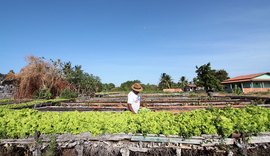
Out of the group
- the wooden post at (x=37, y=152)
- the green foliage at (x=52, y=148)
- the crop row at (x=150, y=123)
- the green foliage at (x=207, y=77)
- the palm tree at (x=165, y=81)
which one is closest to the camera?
the crop row at (x=150, y=123)

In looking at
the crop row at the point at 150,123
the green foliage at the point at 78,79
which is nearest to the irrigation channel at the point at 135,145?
the crop row at the point at 150,123

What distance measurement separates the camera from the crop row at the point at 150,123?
15.5 ft

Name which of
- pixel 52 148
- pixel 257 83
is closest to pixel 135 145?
pixel 52 148

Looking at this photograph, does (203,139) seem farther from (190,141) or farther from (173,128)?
(173,128)

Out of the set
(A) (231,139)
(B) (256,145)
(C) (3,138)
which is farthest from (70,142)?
(B) (256,145)

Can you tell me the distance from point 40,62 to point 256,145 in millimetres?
29906

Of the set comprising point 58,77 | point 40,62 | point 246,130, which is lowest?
point 246,130

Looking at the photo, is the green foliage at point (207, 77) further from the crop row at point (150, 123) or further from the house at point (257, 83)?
the crop row at point (150, 123)

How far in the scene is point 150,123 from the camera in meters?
4.93

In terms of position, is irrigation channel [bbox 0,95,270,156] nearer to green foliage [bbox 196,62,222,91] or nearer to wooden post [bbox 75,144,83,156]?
wooden post [bbox 75,144,83,156]

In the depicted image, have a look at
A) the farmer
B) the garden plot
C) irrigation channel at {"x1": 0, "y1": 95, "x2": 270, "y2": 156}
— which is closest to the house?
the garden plot

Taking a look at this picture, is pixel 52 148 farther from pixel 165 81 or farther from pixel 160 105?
pixel 165 81

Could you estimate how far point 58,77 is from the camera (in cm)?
3005

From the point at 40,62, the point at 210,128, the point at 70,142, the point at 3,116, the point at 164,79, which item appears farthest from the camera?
the point at 164,79
